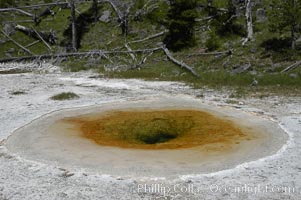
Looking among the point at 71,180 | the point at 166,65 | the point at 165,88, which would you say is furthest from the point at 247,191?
the point at 166,65

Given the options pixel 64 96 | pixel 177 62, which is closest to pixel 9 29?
pixel 177 62

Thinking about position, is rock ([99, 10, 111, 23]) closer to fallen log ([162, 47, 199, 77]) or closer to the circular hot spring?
fallen log ([162, 47, 199, 77])

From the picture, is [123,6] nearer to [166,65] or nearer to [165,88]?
[166,65]

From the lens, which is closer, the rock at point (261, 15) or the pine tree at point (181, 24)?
the pine tree at point (181, 24)

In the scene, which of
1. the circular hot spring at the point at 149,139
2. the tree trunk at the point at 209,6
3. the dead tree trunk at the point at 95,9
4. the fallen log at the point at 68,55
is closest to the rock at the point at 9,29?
the fallen log at the point at 68,55

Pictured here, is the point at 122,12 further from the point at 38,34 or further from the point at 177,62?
the point at 177,62

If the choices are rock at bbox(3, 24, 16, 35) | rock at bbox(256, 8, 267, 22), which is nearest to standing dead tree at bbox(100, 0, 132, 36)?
rock at bbox(3, 24, 16, 35)

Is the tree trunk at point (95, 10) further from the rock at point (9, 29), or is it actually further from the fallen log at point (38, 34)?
the rock at point (9, 29)
